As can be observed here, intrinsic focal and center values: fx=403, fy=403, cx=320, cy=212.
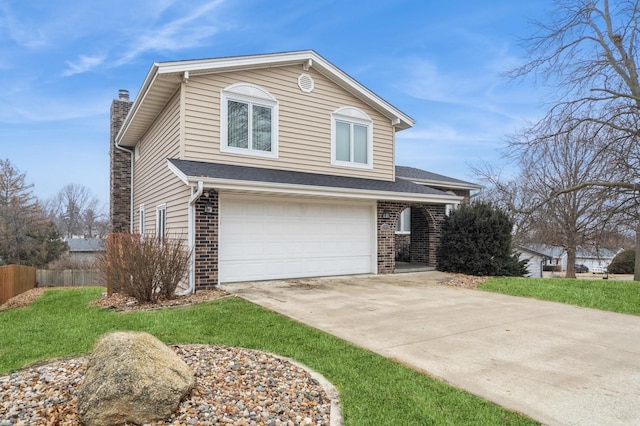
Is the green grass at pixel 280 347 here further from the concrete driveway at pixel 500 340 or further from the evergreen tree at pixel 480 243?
the evergreen tree at pixel 480 243

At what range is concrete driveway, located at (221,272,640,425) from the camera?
3518 millimetres

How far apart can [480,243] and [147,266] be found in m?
9.50

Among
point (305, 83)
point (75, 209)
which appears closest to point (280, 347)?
point (305, 83)

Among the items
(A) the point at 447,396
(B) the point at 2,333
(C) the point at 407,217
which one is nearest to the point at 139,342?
(A) the point at 447,396

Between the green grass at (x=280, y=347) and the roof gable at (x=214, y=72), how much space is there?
574 cm

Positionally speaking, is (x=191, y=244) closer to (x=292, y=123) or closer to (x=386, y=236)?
(x=292, y=123)

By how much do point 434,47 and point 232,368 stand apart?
1608 centimetres

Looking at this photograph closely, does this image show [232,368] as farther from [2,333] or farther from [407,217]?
[407,217]

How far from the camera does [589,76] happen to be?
1256cm

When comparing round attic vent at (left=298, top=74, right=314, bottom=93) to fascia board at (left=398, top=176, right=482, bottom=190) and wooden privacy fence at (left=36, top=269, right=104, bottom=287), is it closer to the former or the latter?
fascia board at (left=398, top=176, right=482, bottom=190)

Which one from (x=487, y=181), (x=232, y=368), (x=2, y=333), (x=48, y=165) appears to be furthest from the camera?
(x=48, y=165)

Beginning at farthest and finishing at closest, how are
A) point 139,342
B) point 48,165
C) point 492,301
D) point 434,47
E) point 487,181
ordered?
point 48,165 → point 487,181 → point 434,47 → point 492,301 → point 139,342

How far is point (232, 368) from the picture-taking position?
3908 mm

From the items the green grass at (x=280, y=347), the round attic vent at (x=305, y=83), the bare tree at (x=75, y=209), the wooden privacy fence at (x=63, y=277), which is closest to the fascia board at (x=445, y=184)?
the round attic vent at (x=305, y=83)
